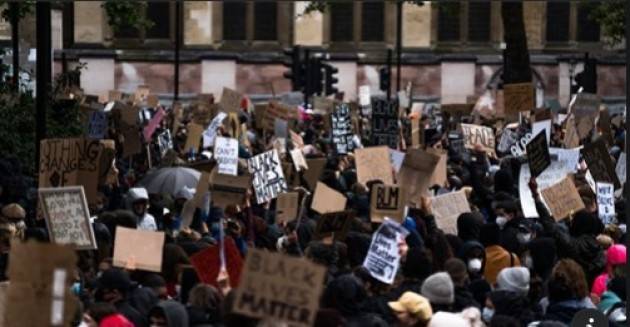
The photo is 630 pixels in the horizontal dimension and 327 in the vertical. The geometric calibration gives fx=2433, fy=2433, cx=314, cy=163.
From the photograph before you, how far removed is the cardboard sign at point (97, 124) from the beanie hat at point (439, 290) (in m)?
10.5

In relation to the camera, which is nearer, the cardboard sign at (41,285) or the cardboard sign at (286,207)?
the cardboard sign at (41,285)

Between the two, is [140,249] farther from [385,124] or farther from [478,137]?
[478,137]

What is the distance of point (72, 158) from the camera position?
16.3 meters

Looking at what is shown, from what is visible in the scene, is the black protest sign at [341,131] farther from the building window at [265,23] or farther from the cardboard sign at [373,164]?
the building window at [265,23]

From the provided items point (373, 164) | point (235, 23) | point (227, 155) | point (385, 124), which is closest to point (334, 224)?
point (373, 164)

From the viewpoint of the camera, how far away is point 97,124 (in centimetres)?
2250

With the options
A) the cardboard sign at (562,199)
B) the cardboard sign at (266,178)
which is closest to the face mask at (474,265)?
the cardboard sign at (562,199)

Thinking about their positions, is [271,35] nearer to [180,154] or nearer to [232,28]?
[232,28]

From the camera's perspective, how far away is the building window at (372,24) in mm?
61312

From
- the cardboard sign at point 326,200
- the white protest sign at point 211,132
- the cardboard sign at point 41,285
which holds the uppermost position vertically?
A: the cardboard sign at point 41,285

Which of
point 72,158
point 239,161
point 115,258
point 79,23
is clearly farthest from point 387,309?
point 79,23

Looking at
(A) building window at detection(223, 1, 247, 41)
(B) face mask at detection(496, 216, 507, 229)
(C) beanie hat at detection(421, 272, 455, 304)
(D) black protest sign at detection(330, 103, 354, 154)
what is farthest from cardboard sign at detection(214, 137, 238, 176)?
(A) building window at detection(223, 1, 247, 41)

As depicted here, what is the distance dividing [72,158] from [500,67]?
1724 inches

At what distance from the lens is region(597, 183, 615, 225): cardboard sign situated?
56.0 ft
